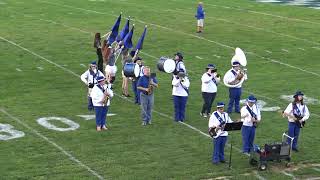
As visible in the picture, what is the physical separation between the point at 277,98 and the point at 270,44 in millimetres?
9865

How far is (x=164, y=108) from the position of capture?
20.0 m

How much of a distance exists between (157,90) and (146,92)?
14.2 feet

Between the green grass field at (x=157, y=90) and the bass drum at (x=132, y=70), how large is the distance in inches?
Answer: 43.3

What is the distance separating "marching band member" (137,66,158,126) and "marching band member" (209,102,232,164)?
3.39 m

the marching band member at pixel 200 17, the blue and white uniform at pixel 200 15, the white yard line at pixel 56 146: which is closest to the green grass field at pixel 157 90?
the white yard line at pixel 56 146

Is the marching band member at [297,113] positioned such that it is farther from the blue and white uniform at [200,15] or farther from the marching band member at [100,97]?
the blue and white uniform at [200,15]

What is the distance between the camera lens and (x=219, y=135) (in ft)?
48.5

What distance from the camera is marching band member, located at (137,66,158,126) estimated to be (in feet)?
58.6

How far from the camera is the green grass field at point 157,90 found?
1484 cm

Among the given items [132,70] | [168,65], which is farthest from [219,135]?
[132,70]

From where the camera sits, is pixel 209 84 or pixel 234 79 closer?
pixel 209 84

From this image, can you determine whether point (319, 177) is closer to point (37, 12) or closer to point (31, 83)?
point (31, 83)

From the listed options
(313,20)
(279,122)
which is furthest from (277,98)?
(313,20)

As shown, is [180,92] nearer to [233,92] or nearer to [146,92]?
[146,92]
